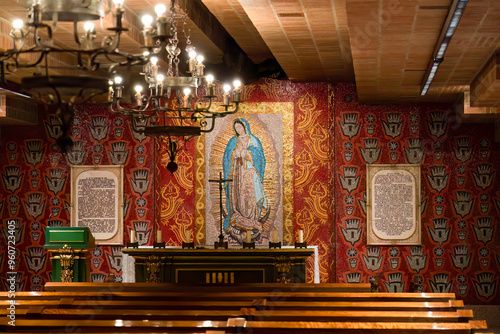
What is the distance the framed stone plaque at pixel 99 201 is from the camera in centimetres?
1109

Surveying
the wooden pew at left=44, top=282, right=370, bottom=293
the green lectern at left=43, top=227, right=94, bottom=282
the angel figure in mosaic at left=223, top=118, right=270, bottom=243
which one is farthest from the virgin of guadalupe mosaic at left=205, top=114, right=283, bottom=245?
the wooden pew at left=44, top=282, right=370, bottom=293

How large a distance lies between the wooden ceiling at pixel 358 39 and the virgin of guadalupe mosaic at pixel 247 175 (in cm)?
96

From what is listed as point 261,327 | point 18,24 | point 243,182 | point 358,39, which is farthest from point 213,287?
point 243,182

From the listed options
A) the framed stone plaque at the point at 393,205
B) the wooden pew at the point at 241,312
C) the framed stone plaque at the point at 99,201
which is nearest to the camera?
the wooden pew at the point at 241,312

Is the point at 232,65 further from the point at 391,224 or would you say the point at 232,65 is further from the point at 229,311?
the point at 229,311

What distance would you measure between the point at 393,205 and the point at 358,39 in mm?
4596

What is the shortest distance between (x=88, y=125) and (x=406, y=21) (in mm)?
6466

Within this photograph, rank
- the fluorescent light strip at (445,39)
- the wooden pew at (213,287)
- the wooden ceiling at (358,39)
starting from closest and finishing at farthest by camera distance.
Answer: the fluorescent light strip at (445,39) → the wooden ceiling at (358,39) → the wooden pew at (213,287)

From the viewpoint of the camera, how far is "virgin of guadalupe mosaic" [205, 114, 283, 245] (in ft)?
35.8

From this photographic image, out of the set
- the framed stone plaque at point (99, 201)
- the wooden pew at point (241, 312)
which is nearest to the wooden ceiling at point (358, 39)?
the wooden pew at point (241, 312)

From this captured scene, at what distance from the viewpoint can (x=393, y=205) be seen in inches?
425

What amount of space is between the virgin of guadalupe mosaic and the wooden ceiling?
0.96 m

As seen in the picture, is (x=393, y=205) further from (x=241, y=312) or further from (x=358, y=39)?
(x=241, y=312)

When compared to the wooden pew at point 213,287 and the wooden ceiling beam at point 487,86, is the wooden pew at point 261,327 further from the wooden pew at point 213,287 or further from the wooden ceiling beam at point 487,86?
the wooden ceiling beam at point 487,86
